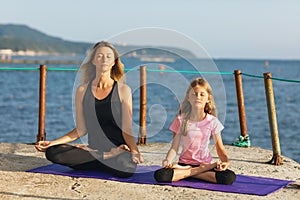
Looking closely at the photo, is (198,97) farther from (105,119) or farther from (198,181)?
(105,119)

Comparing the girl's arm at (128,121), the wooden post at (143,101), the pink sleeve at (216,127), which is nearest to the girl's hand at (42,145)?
the girl's arm at (128,121)

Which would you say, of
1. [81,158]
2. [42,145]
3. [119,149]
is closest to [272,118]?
[119,149]

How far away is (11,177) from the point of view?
14.7ft

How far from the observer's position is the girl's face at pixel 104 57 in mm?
4520

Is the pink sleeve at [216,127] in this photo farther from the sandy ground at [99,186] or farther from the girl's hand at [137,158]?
the girl's hand at [137,158]

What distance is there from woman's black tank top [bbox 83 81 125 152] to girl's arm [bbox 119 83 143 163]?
0.04 m

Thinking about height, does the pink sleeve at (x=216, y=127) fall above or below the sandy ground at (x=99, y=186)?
above

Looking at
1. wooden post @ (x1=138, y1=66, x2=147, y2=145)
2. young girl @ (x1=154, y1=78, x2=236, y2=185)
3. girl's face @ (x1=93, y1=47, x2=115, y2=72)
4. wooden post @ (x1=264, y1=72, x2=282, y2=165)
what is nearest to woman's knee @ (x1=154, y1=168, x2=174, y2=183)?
young girl @ (x1=154, y1=78, x2=236, y2=185)

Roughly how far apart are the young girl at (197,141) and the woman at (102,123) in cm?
33

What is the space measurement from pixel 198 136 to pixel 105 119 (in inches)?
31.6

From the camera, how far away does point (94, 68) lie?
4.70 meters

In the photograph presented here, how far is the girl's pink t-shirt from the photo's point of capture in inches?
172

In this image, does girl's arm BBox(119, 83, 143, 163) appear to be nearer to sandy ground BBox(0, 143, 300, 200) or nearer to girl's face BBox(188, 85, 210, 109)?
sandy ground BBox(0, 143, 300, 200)

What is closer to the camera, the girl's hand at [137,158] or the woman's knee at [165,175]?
the woman's knee at [165,175]
